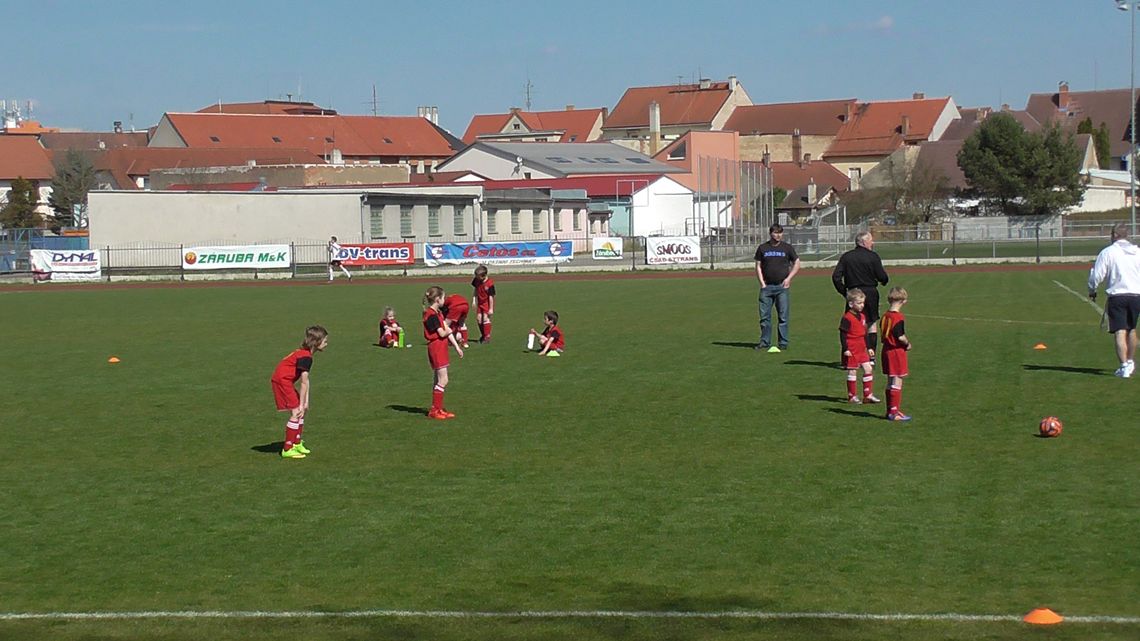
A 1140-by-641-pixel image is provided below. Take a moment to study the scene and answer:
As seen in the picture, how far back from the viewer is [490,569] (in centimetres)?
846

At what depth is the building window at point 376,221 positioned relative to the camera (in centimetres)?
6128

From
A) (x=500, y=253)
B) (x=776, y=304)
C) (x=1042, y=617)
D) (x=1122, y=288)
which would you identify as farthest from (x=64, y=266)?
(x=1042, y=617)

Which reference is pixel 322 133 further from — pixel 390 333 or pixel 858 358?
pixel 858 358

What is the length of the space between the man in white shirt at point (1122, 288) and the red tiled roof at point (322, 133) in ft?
338

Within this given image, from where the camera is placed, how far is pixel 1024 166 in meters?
85.3

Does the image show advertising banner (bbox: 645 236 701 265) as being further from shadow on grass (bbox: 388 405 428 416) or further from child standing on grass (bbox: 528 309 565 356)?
shadow on grass (bbox: 388 405 428 416)

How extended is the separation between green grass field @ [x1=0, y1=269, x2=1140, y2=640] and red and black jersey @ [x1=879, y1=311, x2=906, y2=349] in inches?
34.0

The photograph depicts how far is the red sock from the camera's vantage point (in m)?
12.4

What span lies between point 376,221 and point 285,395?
50297 millimetres

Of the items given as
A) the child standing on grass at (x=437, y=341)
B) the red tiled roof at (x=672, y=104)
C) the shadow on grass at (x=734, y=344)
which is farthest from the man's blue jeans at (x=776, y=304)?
the red tiled roof at (x=672, y=104)

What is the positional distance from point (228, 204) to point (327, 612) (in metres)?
56.6

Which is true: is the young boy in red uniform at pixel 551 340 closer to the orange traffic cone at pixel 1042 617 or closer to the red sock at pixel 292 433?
the red sock at pixel 292 433

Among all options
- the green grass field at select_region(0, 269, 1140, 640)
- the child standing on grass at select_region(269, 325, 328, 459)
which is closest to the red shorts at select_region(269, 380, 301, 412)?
the child standing on grass at select_region(269, 325, 328, 459)

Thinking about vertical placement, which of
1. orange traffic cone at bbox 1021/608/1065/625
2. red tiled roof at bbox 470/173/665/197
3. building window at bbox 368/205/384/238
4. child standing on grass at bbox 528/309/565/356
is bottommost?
orange traffic cone at bbox 1021/608/1065/625
